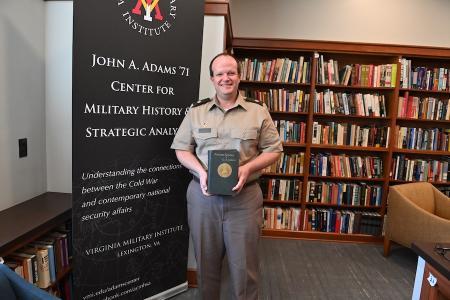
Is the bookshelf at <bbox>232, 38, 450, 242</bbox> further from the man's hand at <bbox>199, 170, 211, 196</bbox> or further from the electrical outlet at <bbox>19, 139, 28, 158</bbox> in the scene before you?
the electrical outlet at <bbox>19, 139, 28, 158</bbox>

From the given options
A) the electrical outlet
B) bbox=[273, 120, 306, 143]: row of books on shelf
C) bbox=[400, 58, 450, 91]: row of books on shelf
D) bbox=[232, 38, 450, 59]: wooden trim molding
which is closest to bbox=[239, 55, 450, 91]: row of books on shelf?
bbox=[400, 58, 450, 91]: row of books on shelf

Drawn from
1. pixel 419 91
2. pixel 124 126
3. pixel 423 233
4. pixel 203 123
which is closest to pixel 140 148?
pixel 124 126

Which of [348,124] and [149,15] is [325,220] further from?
[149,15]

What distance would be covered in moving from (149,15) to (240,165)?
97 cm

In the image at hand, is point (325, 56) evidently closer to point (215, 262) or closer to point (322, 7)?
point (322, 7)

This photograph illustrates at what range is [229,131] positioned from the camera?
1.69 meters

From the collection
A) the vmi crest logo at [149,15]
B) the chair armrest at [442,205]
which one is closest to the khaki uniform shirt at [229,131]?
the vmi crest logo at [149,15]

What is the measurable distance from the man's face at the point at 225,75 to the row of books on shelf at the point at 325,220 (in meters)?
2.18

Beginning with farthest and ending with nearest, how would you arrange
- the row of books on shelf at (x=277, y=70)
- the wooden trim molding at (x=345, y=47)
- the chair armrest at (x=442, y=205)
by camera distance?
the row of books on shelf at (x=277, y=70) < the wooden trim molding at (x=345, y=47) < the chair armrest at (x=442, y=205)

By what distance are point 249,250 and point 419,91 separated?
113 inches

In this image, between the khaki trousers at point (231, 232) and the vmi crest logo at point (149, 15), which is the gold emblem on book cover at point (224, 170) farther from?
the vmi crest logo at point (149, 15)

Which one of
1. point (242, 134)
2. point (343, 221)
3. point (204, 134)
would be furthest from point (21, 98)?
point (343, 221)

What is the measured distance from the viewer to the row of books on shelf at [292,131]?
3.50 m

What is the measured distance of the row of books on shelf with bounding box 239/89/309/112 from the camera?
345 cm
